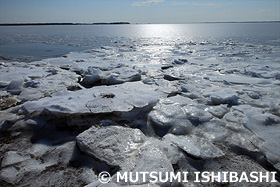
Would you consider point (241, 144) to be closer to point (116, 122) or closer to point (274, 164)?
point (274, 164)

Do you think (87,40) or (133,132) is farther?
(87,40)

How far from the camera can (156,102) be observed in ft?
8.38

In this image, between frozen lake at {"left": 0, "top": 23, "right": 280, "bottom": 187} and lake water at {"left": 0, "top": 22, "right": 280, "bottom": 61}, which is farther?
lake water at {"left": 0, "top": 22, "right": 280, "bottom": 61}

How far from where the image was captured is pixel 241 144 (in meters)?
1.81

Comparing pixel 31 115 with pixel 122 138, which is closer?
pixel 122 138

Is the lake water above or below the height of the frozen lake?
below

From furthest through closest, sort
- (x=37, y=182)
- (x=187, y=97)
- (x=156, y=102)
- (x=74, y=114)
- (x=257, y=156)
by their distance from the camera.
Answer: (x=187, y=97) → (x=156, y=102) → (x=74, y=114) → (x=257, y=156) → (x=37, y=182)

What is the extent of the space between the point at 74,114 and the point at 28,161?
0.66 m

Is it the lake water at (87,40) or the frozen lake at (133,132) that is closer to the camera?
the frozen lake at (133,132)

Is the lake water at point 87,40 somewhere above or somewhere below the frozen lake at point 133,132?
below

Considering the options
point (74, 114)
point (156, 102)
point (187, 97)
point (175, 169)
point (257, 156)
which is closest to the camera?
point (175, 169)

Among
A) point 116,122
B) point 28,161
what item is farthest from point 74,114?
point 28,161

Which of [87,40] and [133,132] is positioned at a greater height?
[133,132]

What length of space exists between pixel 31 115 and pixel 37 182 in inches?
41.7
